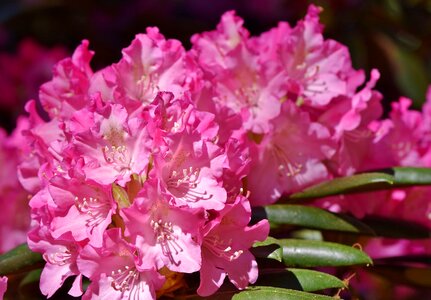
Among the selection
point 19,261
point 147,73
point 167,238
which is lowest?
point 19,261

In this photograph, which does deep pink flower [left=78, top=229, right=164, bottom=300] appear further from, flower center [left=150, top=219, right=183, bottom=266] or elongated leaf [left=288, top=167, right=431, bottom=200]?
elongated leaf [left=288, top=167, right=431, bottom=200]

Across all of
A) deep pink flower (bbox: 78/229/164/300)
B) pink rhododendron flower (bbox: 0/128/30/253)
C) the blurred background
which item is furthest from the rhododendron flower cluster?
the blurred background

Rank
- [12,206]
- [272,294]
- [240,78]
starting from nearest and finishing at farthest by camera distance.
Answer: [272,294], [240,78], [12,206]

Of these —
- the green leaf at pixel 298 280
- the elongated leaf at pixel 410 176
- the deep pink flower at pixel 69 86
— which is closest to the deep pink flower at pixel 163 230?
the green leaf at pixel 298 280

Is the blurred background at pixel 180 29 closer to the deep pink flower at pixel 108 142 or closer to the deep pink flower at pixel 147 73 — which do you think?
the deep pink flower at pixel 147 73

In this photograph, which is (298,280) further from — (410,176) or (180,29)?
(180,29)

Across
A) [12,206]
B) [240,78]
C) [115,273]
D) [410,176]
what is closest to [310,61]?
[240,78]
